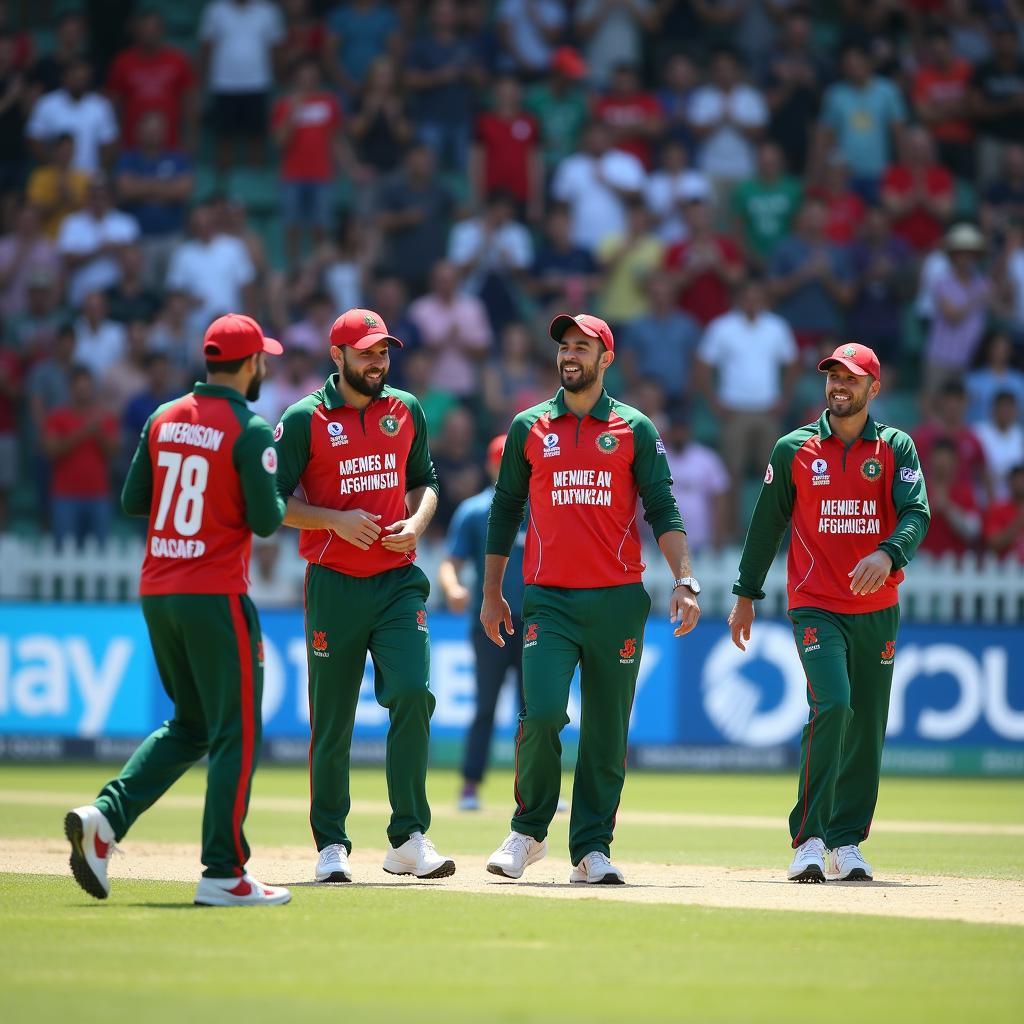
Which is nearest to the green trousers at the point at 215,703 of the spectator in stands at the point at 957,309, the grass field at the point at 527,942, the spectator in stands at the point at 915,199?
the grass field at the point at 527,942

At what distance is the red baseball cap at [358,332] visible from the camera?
9.83m

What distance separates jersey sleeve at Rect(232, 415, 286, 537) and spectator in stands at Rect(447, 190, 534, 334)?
1423 centimetres

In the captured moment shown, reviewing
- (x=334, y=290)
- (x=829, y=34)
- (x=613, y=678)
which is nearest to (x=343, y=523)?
(x=613, y=678)

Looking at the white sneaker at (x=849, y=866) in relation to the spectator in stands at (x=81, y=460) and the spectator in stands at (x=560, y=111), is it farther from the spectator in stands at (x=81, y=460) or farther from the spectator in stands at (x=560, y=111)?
the spectator in stands at (x=560, y=111)

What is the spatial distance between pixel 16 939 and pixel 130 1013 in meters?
1.73

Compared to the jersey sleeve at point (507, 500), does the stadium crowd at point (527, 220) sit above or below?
above

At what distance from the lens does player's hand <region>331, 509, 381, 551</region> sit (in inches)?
377

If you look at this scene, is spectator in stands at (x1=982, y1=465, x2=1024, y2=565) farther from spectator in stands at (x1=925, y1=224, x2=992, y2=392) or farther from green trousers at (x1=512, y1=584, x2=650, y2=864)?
green trousers at (x1=512, y1=584, x2=650, y2=864)

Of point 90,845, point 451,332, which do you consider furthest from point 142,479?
point 451,332

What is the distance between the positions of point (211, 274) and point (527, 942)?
15858 mm

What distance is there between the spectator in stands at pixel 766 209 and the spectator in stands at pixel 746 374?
5.73 feet

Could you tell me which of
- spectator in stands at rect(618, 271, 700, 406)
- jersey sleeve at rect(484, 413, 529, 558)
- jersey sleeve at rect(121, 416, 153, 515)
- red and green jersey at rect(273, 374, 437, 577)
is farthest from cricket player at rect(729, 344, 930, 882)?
spectator in stands at rect(618, 271, 700, 406)

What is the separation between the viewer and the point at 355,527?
9.59m

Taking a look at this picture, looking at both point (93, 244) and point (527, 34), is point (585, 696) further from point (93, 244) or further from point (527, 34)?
point (527, 34)
